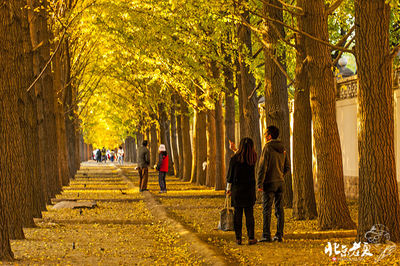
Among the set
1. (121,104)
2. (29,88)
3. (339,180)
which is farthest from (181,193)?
(121,104)

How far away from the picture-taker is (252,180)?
11828mm

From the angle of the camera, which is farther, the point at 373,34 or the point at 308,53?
the point at 308,53

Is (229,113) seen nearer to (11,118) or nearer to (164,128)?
(164,128)

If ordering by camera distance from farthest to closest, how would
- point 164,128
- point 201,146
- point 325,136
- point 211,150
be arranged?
point 164,128 → point 201,146 → point 211,150 → point 325,136

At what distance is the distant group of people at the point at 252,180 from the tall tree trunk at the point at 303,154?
12.1 feet

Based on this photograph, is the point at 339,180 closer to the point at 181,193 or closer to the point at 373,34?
the point at 373,34

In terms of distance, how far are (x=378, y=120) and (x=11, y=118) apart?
615 cm

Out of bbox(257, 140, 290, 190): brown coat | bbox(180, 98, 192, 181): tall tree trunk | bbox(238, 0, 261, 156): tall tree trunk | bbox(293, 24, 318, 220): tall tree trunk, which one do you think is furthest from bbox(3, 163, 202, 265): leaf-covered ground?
bbox(180, 98, 192, 181): tall tree trunk

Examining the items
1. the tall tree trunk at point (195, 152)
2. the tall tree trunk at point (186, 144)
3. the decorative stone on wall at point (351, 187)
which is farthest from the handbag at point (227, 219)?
the tall tree trunk at point (186, 144)

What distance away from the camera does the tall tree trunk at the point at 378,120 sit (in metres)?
10.8

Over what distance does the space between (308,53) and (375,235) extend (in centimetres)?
436

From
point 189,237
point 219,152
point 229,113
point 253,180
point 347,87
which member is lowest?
point 189,237

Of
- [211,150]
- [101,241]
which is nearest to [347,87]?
[211,150]

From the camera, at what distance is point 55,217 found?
58.3ft
